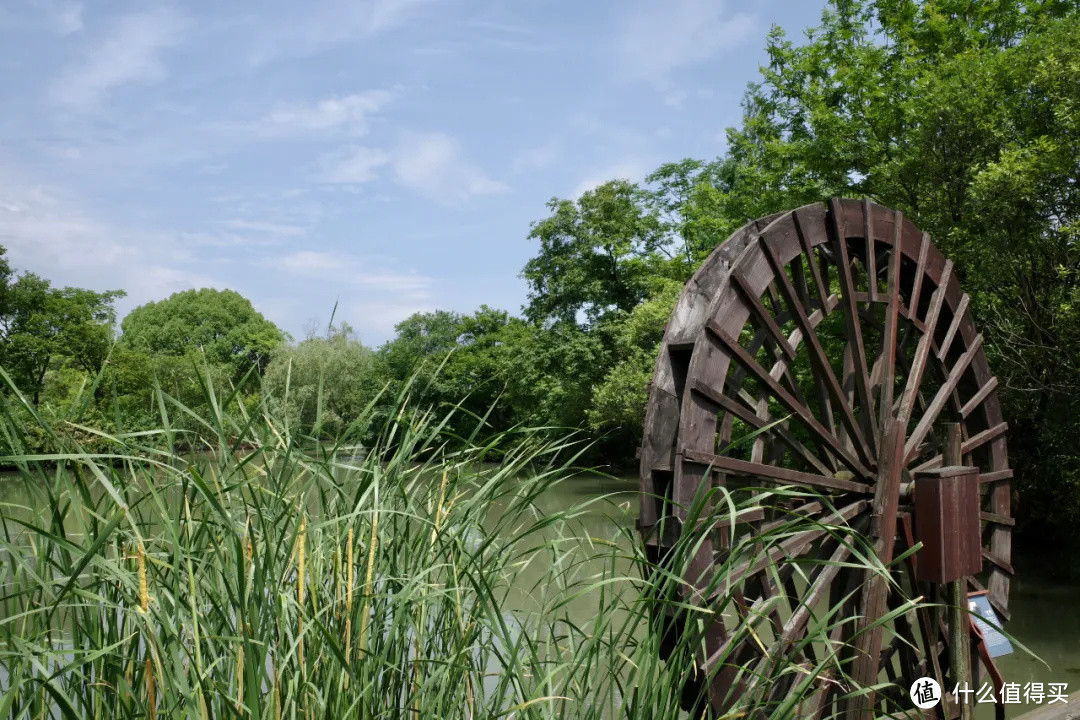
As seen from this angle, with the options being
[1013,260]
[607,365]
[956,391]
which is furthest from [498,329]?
[956,391]

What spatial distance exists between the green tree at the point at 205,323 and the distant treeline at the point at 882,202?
1727 cm

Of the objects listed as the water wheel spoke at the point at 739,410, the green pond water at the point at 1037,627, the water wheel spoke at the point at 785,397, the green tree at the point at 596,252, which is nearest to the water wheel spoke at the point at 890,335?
the water wheel spoke at the point at 785,397

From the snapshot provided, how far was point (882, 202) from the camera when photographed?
1277 cm

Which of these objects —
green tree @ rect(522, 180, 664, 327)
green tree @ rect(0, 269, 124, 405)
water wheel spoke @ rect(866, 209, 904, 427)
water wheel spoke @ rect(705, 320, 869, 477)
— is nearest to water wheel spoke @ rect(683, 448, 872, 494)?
water wheel spoke @ rect(705, 320, 869, 477)

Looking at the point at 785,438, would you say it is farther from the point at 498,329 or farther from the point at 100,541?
the point at 498,329

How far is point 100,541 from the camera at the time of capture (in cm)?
147

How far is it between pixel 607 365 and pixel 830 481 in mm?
17859

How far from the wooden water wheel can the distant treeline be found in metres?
0.57

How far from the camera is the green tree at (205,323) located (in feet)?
143

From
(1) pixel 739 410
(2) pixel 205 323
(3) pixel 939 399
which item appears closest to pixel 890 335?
(3) pixel 939 399

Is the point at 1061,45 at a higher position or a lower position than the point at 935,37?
lower

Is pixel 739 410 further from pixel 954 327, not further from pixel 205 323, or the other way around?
pixel 205 323

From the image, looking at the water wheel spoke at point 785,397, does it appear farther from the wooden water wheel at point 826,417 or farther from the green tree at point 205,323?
the green tree at point 205,323

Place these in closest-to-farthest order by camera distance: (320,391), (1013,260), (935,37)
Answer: (320,391), (1013,260), (935,37)
